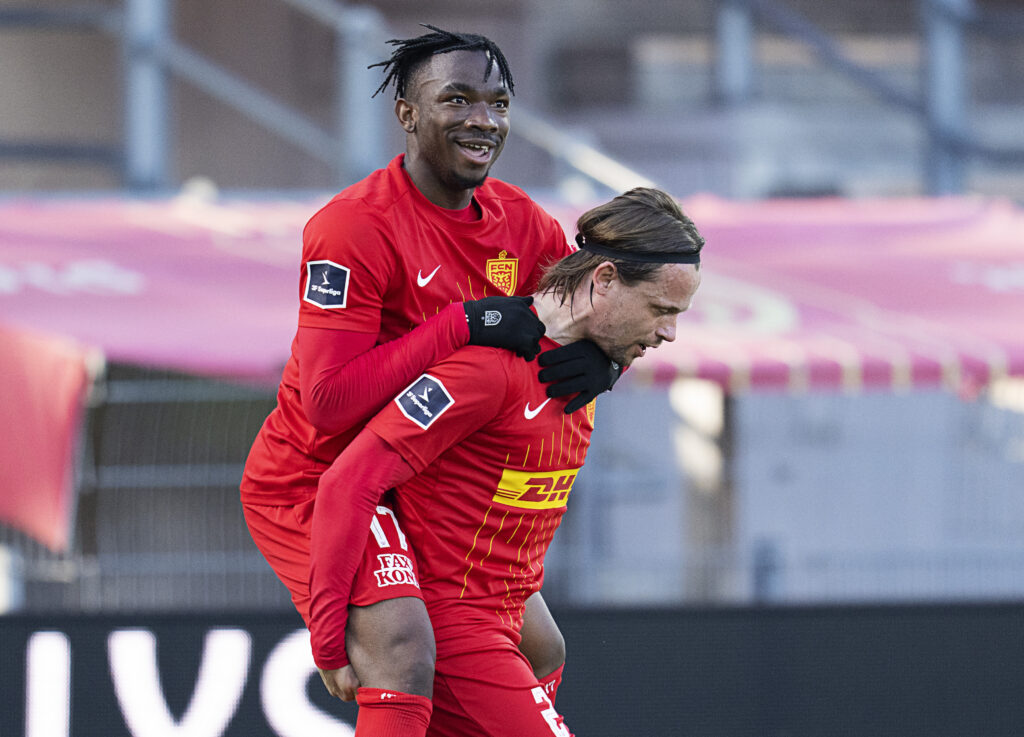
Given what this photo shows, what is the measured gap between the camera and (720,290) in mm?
6320

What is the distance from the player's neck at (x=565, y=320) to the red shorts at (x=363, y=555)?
0.43 meters

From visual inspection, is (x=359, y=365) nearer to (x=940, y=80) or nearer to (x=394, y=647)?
(x=394, y=647)

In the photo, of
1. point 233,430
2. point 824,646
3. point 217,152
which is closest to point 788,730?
point 824,646

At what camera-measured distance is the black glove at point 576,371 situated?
261 cm

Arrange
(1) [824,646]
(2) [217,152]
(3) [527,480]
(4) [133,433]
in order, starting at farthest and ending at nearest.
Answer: (2) [217,152] → (4) [133,433] → (1) [824,646] → (3) [527,480]

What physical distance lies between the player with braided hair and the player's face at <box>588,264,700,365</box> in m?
0.04

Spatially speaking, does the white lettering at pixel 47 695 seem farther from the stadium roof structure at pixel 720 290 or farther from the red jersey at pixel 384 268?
the stadium roof structure at pixel 720 290

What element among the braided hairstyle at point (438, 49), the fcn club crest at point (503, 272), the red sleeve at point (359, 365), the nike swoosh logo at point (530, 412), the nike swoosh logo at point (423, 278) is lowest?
the nike swoosh logo at point (530, 412)

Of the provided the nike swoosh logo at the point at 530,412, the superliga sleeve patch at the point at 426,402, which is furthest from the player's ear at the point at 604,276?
the superliga sleeve patch at the point at 426,402

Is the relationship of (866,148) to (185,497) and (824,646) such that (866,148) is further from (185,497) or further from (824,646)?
(824,646)

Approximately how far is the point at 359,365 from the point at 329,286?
143 millimetres

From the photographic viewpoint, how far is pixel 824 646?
4.49 m

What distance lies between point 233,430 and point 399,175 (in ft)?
15.3

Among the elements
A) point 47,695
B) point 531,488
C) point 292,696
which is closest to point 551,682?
point 531,488
